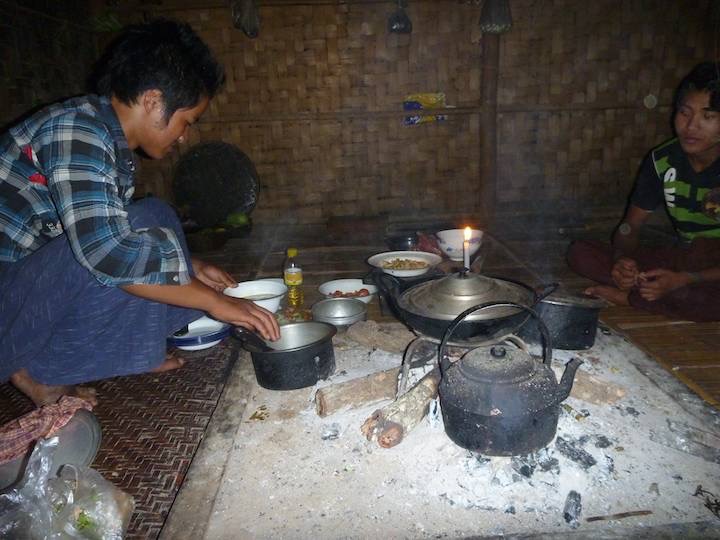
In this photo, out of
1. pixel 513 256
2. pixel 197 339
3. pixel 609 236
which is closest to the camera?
pixel 197 339

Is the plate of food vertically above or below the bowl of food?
above

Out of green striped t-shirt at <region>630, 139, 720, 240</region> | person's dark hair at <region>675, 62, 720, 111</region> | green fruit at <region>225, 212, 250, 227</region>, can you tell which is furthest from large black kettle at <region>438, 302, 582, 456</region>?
green fruit at <region>225, 212, 250, 227</region>

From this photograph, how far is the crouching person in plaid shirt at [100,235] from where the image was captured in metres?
1.73

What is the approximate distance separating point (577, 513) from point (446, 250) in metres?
2.45

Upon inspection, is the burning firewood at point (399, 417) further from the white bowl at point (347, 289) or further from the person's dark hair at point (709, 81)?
the person's dark hair at point (709, 81)

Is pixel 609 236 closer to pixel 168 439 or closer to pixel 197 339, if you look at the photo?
pixel 197 339

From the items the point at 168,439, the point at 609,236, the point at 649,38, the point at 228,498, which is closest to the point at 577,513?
the point at 228,498

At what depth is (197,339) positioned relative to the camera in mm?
2609

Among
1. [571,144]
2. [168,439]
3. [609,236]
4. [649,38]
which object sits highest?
[649,38]

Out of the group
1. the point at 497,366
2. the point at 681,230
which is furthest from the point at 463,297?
the point at 681,230

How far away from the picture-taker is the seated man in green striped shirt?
103 inches

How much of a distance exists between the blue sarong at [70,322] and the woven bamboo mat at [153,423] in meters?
0.19

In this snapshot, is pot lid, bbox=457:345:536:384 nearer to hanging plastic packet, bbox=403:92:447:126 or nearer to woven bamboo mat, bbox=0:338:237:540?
woven bamboo mat, bbox=0:338:237:540

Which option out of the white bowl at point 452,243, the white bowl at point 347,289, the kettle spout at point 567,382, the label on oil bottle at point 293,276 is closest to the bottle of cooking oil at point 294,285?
the label on oil bottle at point 293,276
